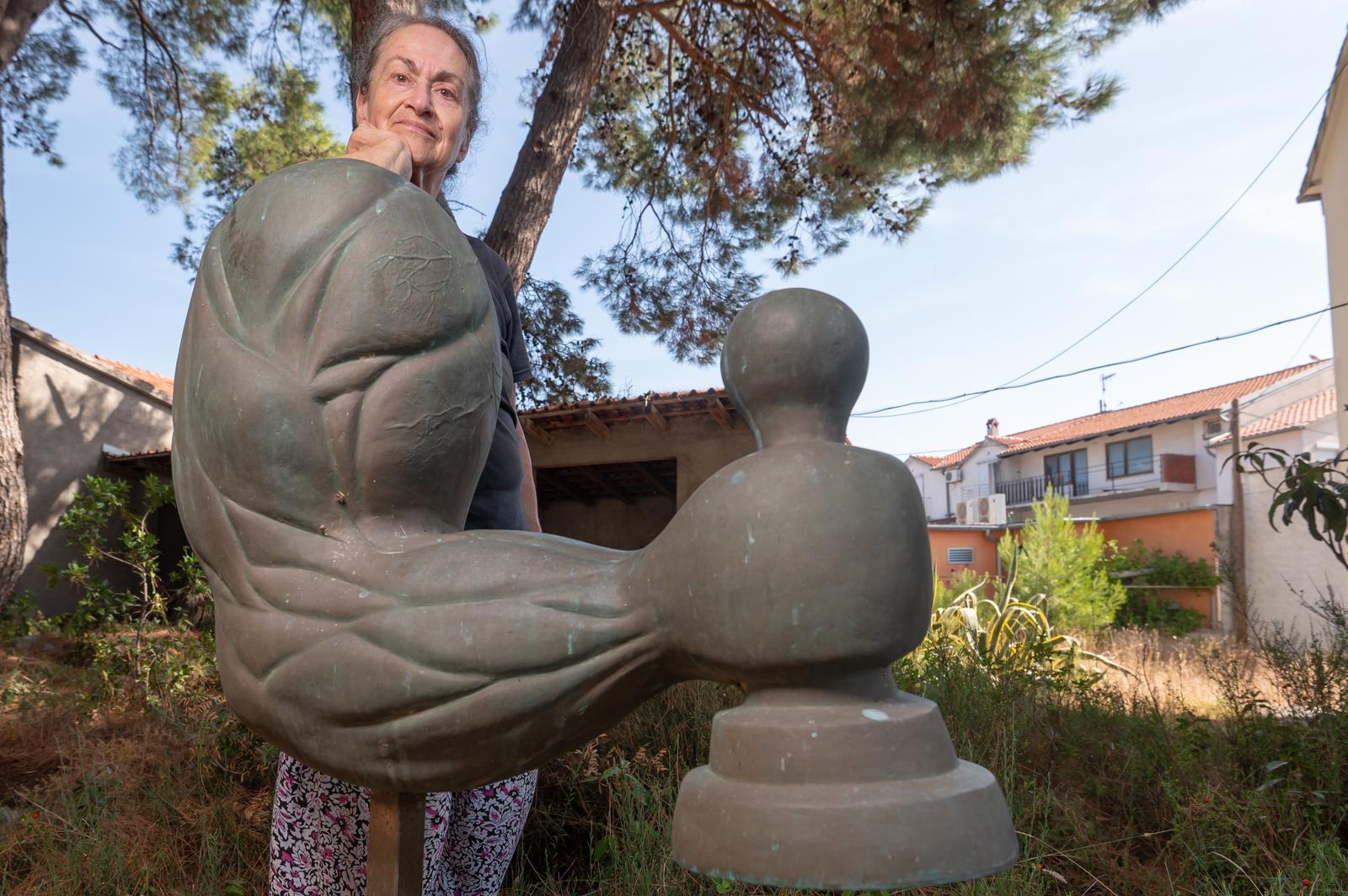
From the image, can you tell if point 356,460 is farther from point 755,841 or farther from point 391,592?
point 755,841

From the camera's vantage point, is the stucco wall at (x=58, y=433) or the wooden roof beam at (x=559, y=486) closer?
the wooden roof beam at (x=559, y=486)

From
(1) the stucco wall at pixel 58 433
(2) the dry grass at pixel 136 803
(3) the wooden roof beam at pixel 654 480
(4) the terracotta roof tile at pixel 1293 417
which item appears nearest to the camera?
(2) the dry grass at pixel 136 803

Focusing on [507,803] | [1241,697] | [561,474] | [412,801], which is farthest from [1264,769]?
[561,474]

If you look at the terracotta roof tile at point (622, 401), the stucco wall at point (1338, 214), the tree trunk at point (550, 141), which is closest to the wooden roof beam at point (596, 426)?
the terracotta roof tile at point (622, 401)

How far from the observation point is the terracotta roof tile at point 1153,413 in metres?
18.7

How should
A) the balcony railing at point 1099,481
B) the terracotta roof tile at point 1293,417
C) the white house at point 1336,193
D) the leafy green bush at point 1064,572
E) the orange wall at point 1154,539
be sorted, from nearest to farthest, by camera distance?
the white house at point 1336,193
the leafy green bush at point 1064,572
the orange wall at point 1154,539
the terracotta roof tile at point 1293,417
the balcony railing at point 1099,481

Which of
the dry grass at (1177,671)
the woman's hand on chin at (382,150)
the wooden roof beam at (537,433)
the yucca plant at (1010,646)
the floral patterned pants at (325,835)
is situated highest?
the wooden roof beam at (537,433)

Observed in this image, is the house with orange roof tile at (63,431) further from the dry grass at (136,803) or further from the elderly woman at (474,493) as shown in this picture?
the elderly woman at (474,493)

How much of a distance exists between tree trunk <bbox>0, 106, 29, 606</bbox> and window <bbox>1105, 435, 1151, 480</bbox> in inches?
810

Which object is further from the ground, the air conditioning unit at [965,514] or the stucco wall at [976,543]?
the air conditioning unit at [965,514]

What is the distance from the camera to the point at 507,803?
4.10 ft

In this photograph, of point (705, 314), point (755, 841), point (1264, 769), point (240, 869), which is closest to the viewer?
point (755, 841)

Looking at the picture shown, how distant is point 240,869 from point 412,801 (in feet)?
7.66

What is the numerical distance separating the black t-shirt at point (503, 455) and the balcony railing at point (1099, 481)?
17.6m
